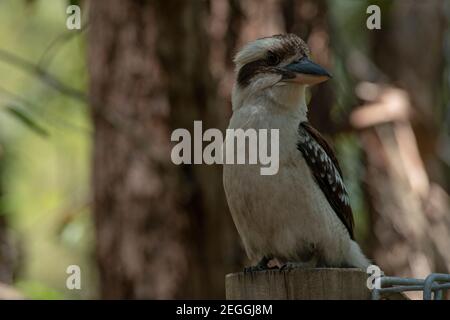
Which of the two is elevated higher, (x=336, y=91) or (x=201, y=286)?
(x=336, y=91)

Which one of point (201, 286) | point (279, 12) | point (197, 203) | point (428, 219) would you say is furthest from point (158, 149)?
point (428, 219)

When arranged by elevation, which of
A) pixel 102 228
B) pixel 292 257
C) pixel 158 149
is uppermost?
pixel 158 149

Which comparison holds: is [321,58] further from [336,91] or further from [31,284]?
[31,284]

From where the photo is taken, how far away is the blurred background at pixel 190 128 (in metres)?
5.07

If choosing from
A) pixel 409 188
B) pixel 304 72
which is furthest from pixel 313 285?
pixel 409 188

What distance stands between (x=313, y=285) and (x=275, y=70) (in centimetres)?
141

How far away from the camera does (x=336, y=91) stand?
650 centimetres

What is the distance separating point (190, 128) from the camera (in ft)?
16.9

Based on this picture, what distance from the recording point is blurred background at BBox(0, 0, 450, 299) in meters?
5.07

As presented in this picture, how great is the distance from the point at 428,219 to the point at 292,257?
3286 mm

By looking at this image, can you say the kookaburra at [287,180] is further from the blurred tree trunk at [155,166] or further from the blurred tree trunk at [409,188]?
the blurred tree trunk at [409,188]

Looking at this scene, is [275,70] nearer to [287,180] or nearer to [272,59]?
[272,59]

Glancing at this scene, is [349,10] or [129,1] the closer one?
[129,1]
